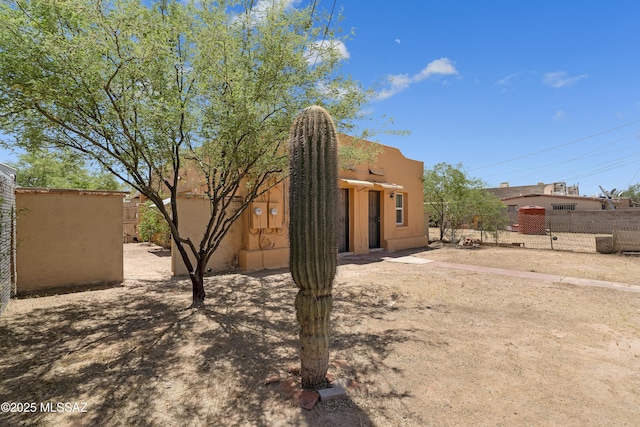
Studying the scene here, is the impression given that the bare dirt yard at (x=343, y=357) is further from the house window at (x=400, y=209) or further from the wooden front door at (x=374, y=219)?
the house window at (x=400, y=209)

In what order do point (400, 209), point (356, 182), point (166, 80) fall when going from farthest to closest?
1. point (400, 209)
2. point (356, 182)
3. point (166, 80)

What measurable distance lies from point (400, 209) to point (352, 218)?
3864 mm

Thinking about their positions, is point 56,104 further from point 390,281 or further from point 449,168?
point 449,168

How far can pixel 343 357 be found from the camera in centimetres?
412

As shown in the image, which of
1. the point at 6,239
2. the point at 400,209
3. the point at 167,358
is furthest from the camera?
the point at 400,209

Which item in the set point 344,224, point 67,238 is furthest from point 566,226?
point 67,238

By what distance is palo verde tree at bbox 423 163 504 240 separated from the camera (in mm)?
17266

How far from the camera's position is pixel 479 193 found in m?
17.7

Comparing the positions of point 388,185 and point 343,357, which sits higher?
point 388,185

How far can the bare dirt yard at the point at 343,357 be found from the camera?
300cm

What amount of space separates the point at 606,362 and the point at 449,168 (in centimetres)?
1427

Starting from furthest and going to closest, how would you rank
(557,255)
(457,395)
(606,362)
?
(557,255) < (606,362) < (457,395)

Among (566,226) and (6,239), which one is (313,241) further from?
(566,226)

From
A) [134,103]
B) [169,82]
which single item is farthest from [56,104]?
[169,82]
